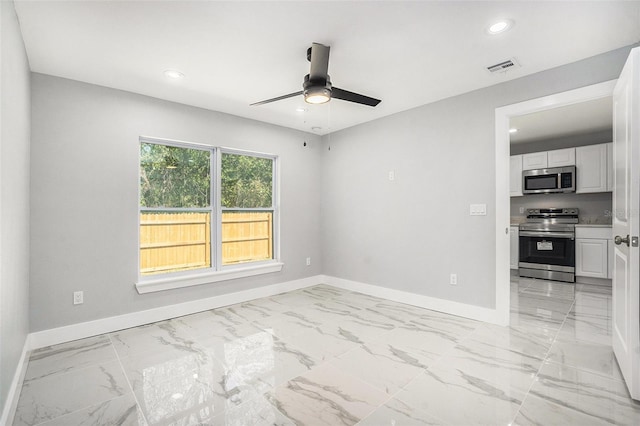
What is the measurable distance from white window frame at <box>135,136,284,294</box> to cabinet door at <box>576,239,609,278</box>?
4.97 meters

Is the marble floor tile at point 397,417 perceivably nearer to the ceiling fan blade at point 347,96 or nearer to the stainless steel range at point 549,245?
the ceiling fan blade at point 347,96

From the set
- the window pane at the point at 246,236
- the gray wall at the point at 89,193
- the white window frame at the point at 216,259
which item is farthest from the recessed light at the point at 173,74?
the window pane at the point at 246,236

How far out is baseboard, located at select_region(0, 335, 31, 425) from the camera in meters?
1.71

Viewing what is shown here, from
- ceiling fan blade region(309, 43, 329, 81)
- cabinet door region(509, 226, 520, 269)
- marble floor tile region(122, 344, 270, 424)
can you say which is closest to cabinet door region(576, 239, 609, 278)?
cabinet door region(509, 226, 520, 269)

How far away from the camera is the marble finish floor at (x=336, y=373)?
1.82 meters

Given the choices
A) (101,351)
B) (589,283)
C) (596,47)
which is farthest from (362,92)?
(589,283)

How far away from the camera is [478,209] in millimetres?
3391

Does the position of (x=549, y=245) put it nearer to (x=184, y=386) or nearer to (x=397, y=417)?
(x=397, y=417)

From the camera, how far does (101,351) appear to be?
8.81ft

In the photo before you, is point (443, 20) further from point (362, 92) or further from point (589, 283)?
point (589, 283)

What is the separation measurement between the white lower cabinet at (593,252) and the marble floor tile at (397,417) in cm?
496

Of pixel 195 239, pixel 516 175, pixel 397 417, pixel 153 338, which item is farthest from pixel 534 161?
pixel 153 338

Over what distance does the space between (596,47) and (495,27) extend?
103cm

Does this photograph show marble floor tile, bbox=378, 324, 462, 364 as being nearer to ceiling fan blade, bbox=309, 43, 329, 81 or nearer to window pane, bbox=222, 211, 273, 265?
window pane, bbox=222, 211, 273, 265
